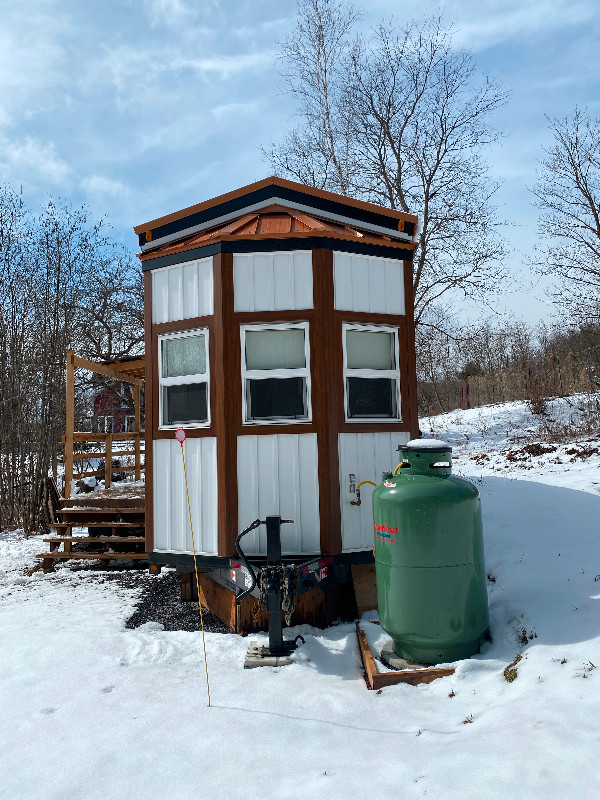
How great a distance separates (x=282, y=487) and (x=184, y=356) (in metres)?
1.67

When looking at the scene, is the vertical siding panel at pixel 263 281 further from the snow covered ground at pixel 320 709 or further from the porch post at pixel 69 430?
the porch post at pixel 69 430

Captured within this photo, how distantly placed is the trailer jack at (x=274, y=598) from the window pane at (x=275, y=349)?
1537mm

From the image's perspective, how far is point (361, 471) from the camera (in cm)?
559

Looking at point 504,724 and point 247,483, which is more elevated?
point 247,483

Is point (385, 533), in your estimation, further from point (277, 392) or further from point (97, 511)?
point (97, 511)

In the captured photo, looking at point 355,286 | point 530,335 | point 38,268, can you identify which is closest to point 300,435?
point 355,286

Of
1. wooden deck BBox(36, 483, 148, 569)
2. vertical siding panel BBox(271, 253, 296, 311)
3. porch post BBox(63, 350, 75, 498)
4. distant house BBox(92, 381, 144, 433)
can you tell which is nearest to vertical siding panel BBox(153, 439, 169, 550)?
vertical siding panel BBox(271, 253, 296, 311)

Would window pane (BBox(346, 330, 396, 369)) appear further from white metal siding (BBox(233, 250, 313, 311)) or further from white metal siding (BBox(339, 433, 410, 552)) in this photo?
white metal siding (BBox(339, 433, 410, 552))

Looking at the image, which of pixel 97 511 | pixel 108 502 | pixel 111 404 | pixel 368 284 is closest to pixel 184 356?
pixel 368 284

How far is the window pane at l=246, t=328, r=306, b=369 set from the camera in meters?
5.54

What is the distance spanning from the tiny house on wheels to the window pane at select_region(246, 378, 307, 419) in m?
0.01

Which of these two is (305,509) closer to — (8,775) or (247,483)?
(247,483)

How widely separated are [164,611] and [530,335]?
31.3 m

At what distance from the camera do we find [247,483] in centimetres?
540
